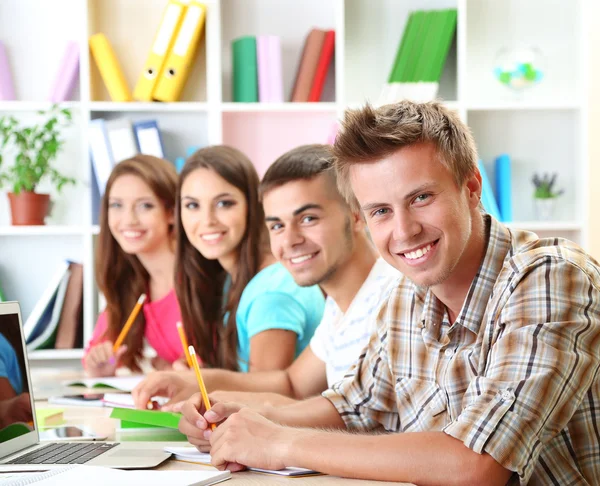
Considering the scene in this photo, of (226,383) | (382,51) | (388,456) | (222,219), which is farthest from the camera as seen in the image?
(382,51)

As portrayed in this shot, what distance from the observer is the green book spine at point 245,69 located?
338cm

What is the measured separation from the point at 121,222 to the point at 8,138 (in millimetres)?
801

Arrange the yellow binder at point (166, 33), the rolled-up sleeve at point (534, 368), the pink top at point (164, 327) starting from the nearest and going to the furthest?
the rolled-up sleeve at point (534, 368) → the pink top at point (164, 327) → the yellow binder at point (166, 33)

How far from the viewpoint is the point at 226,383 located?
73.5 inches

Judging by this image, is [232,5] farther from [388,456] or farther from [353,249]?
[388,456]

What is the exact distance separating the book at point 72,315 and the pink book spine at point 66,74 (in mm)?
703

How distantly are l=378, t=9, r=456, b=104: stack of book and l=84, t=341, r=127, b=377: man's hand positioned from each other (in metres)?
1.53

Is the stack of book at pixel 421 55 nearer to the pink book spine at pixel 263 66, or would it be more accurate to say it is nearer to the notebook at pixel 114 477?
the pink book spine at pixel 263 66

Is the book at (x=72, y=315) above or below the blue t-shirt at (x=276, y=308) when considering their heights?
below

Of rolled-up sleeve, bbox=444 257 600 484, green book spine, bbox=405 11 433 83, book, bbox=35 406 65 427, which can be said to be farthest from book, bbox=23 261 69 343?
rolled-up sleeve, bbox=444 257 600 484

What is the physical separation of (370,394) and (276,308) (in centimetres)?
72

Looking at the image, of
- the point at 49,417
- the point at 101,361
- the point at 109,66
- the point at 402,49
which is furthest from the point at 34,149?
the point at 49,417

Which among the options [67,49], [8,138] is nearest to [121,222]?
[8,138]

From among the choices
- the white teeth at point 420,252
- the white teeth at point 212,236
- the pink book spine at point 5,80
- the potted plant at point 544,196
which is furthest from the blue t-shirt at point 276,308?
the pink book spine at point 5,80
